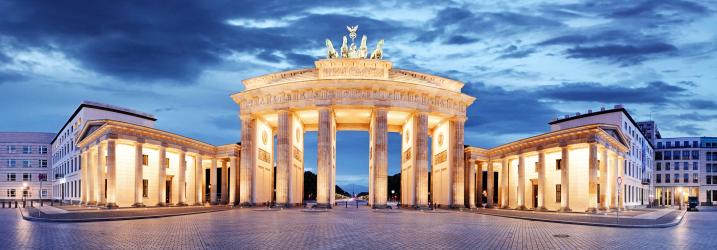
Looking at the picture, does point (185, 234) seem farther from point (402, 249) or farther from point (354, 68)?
point (354, 68)

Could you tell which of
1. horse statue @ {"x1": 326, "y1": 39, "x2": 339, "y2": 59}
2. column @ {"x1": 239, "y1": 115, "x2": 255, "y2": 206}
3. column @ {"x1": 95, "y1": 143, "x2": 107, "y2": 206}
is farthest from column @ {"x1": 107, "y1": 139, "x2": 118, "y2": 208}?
horse statue @ {"x1": 326, "y1": 39, "x2": 339, "y2": 59}

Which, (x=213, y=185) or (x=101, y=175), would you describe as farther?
(x=213, y=185)

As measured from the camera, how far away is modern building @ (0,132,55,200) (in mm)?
108875

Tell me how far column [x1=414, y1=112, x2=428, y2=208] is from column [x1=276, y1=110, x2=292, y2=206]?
45.8 feet

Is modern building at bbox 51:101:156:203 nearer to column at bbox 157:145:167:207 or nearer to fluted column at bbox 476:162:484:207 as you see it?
column at bbox 157:145:167:207

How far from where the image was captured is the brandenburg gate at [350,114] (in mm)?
59156

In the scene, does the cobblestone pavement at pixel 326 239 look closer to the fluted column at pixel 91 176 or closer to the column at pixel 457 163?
the column at pixel 457 163

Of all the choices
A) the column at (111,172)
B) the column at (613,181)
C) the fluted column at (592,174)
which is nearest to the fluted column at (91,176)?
the column at (111,172)

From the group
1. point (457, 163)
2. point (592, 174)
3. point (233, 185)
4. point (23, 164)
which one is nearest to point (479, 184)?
point (457, 163)

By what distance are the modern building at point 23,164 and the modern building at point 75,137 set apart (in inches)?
591

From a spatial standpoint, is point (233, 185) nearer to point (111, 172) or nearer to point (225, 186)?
point (225, 186)

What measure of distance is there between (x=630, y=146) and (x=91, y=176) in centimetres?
6820

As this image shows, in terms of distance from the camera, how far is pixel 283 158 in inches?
2393

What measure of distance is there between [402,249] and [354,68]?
141ft
